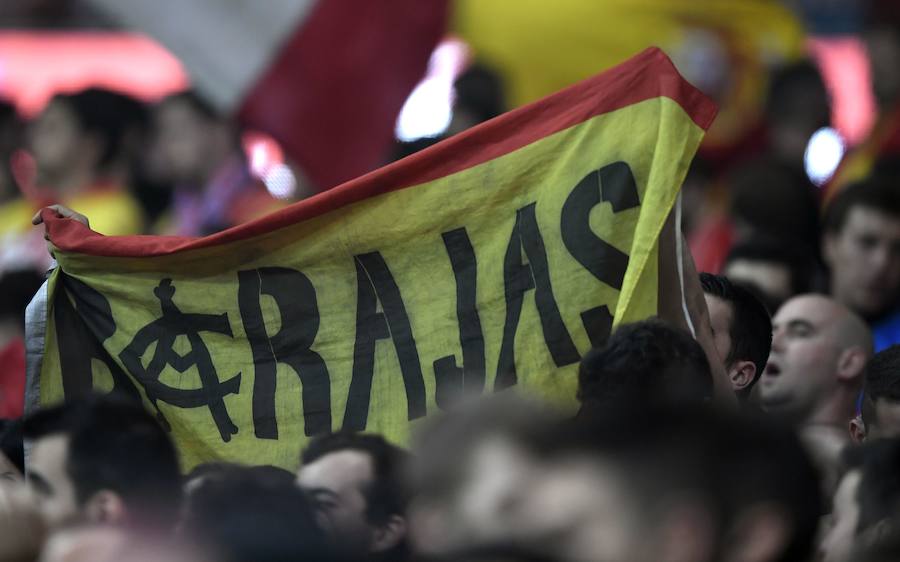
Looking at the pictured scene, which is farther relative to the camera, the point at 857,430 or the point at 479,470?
the point at 857,430

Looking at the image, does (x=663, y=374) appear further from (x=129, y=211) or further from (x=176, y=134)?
(x=176, y=134)

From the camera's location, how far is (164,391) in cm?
482

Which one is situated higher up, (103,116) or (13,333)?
(103,116)

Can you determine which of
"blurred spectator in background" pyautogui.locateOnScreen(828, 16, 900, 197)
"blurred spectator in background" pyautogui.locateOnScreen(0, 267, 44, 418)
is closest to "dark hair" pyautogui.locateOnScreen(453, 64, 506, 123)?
"blurred spectator in background" pyautogui.locateOnScreen(828, 16, 900, 197)

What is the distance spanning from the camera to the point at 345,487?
4168mm

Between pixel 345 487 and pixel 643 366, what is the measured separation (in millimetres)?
778

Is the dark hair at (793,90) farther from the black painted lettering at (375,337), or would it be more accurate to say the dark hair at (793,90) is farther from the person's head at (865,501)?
the person's head at (865,501)

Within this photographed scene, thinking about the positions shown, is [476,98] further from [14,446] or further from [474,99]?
[14,446]

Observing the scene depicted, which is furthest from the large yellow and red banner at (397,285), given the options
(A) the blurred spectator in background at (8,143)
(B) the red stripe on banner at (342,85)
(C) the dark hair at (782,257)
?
(A) the blurred spectator in background at (8,143)

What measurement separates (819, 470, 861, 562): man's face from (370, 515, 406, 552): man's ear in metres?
1.04

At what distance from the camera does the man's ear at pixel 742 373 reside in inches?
185

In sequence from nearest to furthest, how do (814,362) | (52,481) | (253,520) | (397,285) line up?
(253,520)
(52,481)
(397,285)
(814,362)

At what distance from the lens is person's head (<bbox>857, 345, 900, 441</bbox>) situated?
4508 mm

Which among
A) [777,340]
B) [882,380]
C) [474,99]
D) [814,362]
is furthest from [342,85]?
[882,380]
